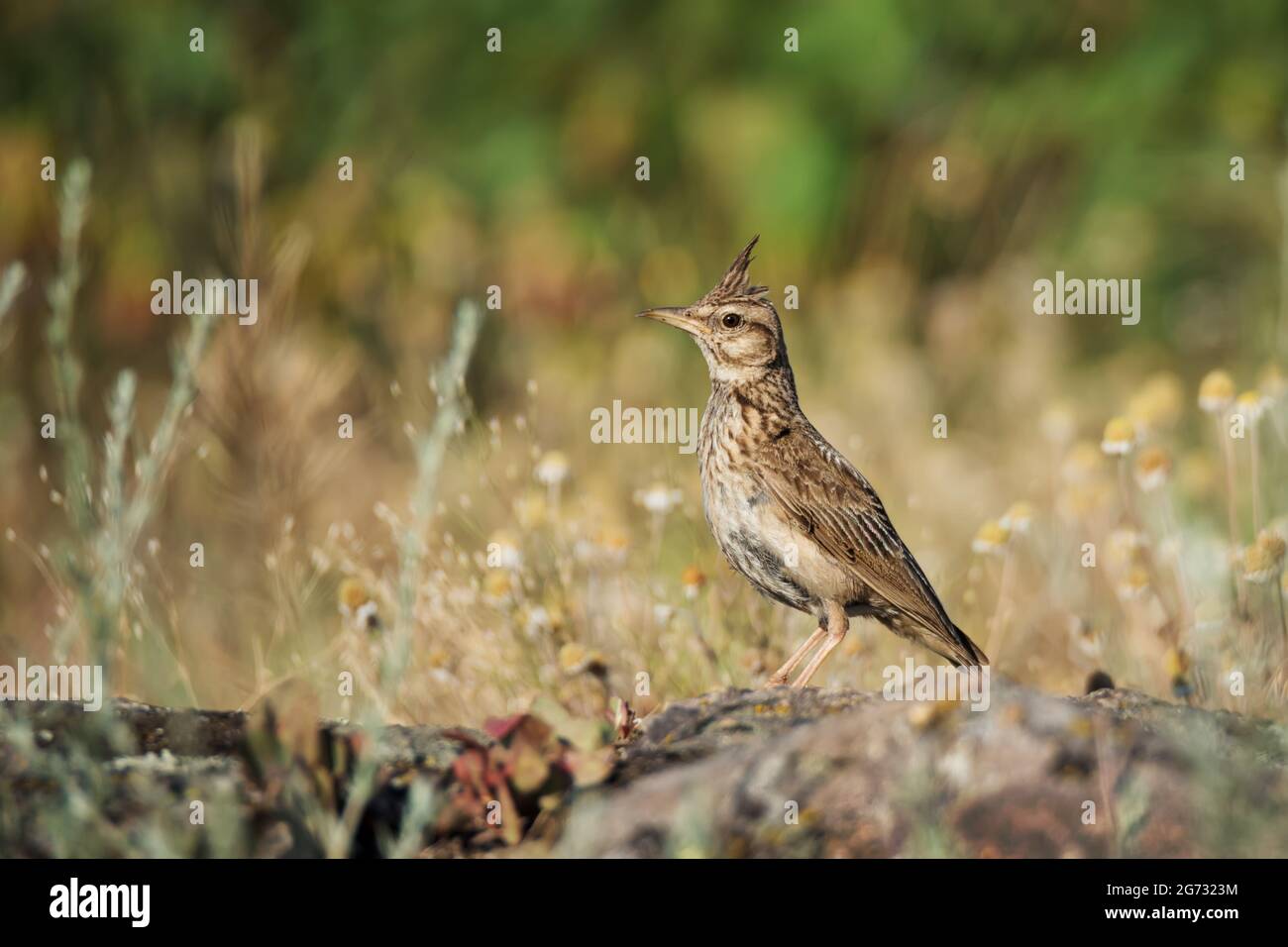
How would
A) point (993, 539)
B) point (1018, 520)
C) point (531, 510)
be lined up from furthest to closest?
point (531, 510) → point (1018, 520) → point (993, 539)

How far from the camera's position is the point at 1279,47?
10.0 meters

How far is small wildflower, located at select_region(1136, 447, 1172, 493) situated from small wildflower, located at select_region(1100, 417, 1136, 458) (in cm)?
10

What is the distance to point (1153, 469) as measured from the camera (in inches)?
189

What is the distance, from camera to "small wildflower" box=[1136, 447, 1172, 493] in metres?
4.79

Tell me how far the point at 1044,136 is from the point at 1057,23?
748mm

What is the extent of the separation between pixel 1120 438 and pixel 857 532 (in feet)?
2.70

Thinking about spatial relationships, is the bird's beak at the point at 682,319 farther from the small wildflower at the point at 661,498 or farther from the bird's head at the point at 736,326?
the small wildflower at the point at 661,498

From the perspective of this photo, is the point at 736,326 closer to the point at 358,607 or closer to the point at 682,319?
the point at 682,319

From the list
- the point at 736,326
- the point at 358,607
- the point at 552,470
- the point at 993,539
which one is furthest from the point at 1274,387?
the point at 358,607

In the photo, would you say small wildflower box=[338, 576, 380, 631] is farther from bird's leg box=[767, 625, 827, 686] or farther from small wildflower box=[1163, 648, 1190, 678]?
small wildflower box=[1163, 648, 1190, 678]

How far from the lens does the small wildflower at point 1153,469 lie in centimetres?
479

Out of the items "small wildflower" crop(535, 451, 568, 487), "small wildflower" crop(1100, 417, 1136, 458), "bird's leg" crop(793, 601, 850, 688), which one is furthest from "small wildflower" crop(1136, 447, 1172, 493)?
"small wildflower" crop(535, 451, 568, 487)

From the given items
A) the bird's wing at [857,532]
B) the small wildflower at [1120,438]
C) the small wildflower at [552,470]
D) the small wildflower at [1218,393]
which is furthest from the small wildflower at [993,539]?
the small wildflower at [552,470]

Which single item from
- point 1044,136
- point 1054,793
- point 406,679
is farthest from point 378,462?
point 1054,793
